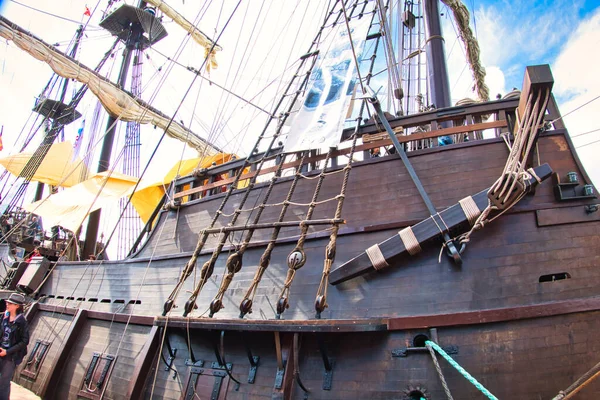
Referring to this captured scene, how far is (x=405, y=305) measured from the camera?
3541 mm

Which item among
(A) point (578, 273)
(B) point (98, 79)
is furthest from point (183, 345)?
(B) point (98, 79)

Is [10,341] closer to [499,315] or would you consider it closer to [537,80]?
[499,315]

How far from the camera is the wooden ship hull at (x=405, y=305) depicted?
10.3ft

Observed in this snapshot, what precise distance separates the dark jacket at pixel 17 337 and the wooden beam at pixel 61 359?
82.2 inches

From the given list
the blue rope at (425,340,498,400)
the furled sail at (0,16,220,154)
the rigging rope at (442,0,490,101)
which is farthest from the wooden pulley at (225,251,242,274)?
the furled sail at (0,16,220,154)

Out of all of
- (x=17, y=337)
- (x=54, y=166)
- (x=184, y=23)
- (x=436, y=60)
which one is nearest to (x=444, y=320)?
(x=17, y=337)

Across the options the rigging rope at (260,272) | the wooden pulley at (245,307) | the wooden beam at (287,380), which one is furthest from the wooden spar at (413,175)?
the wooden pulley at (245,307)

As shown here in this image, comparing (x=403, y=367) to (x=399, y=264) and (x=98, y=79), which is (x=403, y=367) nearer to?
(x=399, y=264)

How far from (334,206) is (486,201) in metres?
1.59

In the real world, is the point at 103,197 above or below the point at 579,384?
above

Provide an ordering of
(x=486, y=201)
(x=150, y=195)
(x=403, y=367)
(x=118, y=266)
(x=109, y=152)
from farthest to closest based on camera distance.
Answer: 1. (x=109, y=152)
2. (x=150, y=195)
3. (x=118, y=266)
4. (x=486, y=201)
5. (x=403, y=367)

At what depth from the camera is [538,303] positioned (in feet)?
10.6

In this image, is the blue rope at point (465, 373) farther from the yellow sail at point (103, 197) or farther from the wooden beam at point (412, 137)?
the yellow sail at point (103, 197)

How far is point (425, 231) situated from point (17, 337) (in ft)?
14.3
